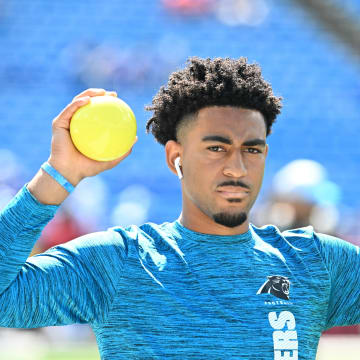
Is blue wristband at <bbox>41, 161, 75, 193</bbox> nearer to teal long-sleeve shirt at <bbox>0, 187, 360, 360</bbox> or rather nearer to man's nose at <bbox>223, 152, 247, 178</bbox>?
teal long-sleeve shirt at <bbox>0, 187, 360, 360</bbox>

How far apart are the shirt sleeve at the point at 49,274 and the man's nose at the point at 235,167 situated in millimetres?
399

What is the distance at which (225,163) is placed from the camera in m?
2.29

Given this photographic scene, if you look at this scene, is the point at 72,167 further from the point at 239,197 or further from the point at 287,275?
the point at 287,275

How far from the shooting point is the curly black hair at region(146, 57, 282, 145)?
2393 mm

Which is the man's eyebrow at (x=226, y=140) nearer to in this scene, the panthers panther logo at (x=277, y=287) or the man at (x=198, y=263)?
the man at (x=198, y=263)

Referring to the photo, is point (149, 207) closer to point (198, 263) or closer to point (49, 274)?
point (198, 263)

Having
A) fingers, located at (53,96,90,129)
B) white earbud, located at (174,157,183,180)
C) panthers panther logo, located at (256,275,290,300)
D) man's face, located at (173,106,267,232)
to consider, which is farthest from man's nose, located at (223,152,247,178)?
fingers, located at (53,96,90,129)

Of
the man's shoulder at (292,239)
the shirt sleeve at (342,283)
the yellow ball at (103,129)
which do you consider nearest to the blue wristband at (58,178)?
the yellow ball at (103,129)

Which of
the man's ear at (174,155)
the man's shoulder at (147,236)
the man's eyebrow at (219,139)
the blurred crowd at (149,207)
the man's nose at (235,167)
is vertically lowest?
the man's shoulder at (147,236)

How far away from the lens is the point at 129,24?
15695 millimetres

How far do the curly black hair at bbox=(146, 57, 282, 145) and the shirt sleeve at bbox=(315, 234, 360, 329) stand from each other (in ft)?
1.54

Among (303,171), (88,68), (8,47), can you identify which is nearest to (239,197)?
(303,171)

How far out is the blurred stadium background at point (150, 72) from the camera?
13641 millimetres

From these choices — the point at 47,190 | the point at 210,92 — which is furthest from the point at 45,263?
the point at 210,92
